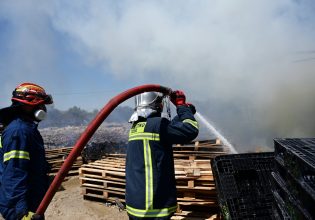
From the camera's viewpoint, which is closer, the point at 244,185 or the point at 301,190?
the point at 301,190

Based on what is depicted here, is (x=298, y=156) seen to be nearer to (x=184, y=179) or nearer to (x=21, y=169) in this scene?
(x=21, y=169)

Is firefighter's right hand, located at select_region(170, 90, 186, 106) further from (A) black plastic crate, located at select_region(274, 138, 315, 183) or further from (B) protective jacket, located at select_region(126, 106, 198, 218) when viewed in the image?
(A) black plastic crate, located at select_region(274, 138, 315, 183)

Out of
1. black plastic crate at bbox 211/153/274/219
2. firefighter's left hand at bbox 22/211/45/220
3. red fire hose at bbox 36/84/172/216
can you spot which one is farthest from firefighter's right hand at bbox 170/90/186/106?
firefighter's left hand at bbox 22/211/45/220

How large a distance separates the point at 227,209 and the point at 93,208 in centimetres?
425

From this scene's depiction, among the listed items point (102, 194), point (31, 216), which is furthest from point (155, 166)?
point (102, 194)

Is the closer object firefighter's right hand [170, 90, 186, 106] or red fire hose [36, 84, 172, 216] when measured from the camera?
red fire hose [36, 84, 172, 216]

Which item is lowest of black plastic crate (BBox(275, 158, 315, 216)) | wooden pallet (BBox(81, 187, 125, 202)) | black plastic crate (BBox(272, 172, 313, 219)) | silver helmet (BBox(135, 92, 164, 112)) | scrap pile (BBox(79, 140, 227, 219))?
wooden pallet (BBox(81, 187, 125, 202))

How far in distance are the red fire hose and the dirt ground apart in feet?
10.9

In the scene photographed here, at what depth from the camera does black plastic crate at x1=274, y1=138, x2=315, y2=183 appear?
1576mm

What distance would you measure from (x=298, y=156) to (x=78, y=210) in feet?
18.7

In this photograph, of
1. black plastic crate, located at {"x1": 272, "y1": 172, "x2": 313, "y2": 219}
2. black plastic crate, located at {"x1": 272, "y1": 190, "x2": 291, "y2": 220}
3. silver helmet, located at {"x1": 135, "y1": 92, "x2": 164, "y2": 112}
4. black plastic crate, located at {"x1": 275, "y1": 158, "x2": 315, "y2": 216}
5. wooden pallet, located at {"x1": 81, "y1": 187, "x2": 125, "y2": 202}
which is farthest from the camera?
wooden pallet, located at {"x1": 81, "y1": 187, "x2": 125, "y2": 202}

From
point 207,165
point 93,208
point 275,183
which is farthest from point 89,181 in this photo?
point 275,183

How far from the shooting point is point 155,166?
9.79 feet

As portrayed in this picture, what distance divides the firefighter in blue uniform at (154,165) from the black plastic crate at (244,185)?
1.64 feet
